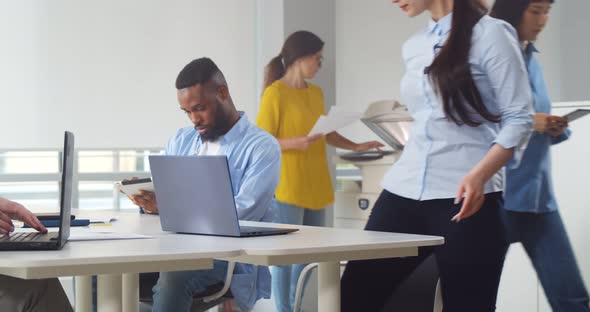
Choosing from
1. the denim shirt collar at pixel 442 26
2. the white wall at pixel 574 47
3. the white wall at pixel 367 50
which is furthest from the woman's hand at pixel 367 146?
the denim shirt collar at pixel 442 26

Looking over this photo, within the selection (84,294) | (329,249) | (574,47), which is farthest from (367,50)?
(329,249)

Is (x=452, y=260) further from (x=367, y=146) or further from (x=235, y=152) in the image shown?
(x=367, y=146)

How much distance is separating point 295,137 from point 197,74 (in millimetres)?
1492

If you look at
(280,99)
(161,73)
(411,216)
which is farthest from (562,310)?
(161,73)

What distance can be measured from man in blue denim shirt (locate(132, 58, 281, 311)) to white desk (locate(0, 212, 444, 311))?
1.45ft

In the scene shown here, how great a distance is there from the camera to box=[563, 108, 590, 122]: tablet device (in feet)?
11.2

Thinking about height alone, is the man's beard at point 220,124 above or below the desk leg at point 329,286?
above

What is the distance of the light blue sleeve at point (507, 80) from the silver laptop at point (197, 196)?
578 mm

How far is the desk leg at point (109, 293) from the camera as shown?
173 cm

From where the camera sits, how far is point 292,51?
4.47 meters

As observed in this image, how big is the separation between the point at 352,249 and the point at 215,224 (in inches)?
14.7

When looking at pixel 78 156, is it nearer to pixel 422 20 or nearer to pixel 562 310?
pixel 422 20

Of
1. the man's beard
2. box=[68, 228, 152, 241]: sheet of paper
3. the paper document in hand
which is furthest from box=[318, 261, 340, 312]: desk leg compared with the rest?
the paper document in hand

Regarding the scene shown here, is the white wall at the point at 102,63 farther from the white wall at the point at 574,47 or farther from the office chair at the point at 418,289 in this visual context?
the office chair at the point at 418,289
